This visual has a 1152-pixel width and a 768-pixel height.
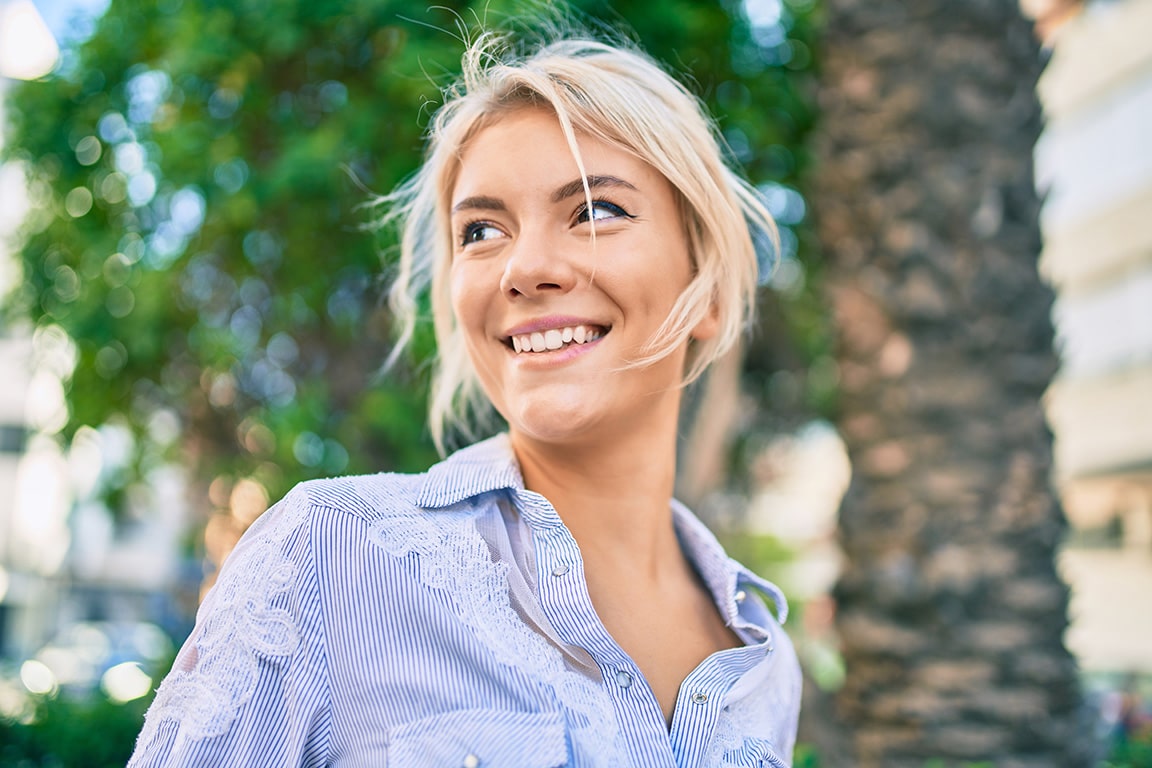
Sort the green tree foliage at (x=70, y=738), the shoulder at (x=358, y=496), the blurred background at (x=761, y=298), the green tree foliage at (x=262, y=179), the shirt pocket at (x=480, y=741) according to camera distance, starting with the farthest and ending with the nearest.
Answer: the green tree foliage at (x=70, y=738)
the green tree foliage at (x=262, y=179)
the blurred background at (x=761, y=298)
the shoulder at (x=358, y=496)
the shirt pocket at (x=480, y=741)

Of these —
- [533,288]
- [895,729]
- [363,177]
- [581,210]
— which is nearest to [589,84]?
[581,210]

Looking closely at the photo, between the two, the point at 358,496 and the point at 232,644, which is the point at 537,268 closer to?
the point at 358,496

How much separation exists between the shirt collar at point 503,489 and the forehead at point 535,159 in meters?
0.44

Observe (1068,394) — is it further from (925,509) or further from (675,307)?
(675,307)

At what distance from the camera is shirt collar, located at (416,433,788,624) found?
1557 millimetres

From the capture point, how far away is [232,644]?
51.9 inches

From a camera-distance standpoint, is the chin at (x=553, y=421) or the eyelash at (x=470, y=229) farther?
the eyelash at (x=470, y=229)

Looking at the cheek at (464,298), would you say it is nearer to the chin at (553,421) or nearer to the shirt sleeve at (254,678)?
the chin at (553,421)

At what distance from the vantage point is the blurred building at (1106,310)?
55.2 feet

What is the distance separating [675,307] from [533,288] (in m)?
0.25

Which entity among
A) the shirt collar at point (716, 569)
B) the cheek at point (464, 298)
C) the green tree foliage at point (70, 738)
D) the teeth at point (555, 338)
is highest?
the teeth at point (555, 338)

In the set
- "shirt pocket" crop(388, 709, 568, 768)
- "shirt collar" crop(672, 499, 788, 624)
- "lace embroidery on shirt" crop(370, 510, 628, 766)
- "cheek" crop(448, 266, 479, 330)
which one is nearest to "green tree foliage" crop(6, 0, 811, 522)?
"cheek" crop(448, 266, 479, 330)

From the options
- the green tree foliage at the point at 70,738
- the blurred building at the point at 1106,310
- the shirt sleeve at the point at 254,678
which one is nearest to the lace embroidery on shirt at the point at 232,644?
the shirt sleeve at the point at 254,678

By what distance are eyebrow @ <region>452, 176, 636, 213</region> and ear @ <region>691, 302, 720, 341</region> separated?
1.14 feet
